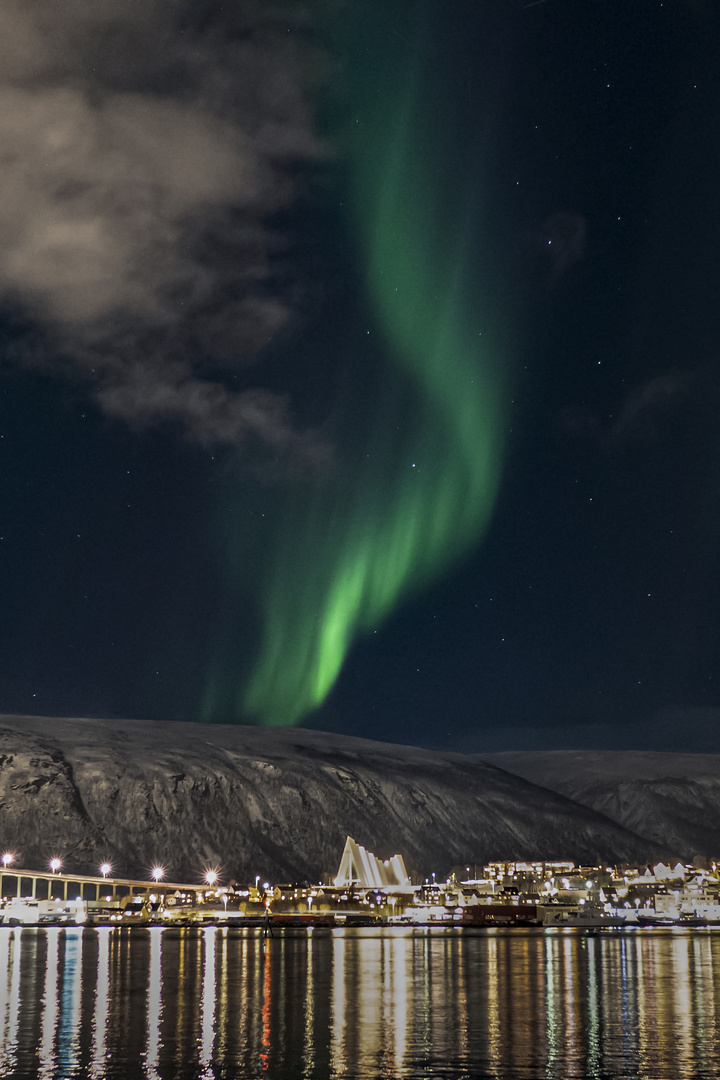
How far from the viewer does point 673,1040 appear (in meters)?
45.6

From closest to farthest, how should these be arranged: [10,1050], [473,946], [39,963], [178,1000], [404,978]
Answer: [10,1050] → [178,1000] → [404,978] → [39,963] → [473,946]

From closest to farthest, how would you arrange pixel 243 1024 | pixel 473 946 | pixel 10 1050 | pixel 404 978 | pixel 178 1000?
pixel 10 1050, pixel 243 1024, pixel 178 1000, pixel 404 978, pixel 473 946

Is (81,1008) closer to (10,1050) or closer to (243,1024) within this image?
(243,1024)

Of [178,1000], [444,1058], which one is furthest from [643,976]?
[444,1058]

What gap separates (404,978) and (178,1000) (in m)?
23.6

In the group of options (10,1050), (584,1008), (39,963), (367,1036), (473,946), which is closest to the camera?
(10,1050)

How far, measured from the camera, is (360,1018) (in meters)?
54.7

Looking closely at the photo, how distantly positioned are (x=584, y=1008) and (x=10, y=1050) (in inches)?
1193

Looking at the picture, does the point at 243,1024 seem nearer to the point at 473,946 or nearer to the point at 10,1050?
the point at 10,1050

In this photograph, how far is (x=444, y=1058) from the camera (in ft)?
134

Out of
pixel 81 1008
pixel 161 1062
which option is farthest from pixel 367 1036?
pixel 81 1008

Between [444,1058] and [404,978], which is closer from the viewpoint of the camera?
[444,1058]

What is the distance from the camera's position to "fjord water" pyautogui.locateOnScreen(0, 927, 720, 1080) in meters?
39.2

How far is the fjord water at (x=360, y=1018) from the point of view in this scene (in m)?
39.2
